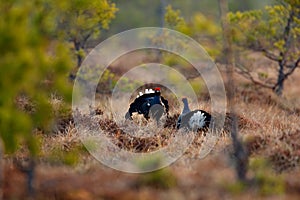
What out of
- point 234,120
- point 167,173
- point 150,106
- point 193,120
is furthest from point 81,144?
point 234,120

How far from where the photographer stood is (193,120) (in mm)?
9758

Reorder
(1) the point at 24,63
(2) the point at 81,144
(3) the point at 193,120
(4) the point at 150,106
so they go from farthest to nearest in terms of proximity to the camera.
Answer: (4) the point at 150,106 < (3) the point at 193,120 < (2) the point at 81,144 < (1) the point at 24,63

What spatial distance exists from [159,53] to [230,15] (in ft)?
16.0

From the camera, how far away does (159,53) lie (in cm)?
2150

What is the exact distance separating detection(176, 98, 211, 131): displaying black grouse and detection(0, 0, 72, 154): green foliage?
3.35 m

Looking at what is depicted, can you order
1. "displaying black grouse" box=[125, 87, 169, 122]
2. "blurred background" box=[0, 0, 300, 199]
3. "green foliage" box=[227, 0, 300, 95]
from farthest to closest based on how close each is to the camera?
"green foliage" box=[227, 0, 300, 95], "displaying black grouse" box=[125, 87, 169, 122], "blurred background" box=[0, 0, 300, 199]

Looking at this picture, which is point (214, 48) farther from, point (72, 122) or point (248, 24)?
point (72, 122)

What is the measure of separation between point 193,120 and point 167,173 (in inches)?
114

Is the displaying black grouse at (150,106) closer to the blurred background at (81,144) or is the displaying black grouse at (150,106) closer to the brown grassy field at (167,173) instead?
the blurred background at (81,144)

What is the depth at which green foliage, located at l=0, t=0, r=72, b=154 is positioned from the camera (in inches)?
238

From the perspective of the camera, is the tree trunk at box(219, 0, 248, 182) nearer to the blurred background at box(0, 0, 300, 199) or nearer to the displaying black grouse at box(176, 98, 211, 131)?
the blurred background at box(0, 0, 300, 199)

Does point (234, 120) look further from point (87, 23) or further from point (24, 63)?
point (87, 23)

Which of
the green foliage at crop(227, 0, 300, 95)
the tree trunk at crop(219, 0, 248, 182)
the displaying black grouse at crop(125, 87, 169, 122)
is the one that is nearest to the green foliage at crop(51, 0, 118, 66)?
the green foliage at crop(227, 0, 300, 95)

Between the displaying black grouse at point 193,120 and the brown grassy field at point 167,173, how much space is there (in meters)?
0.32
